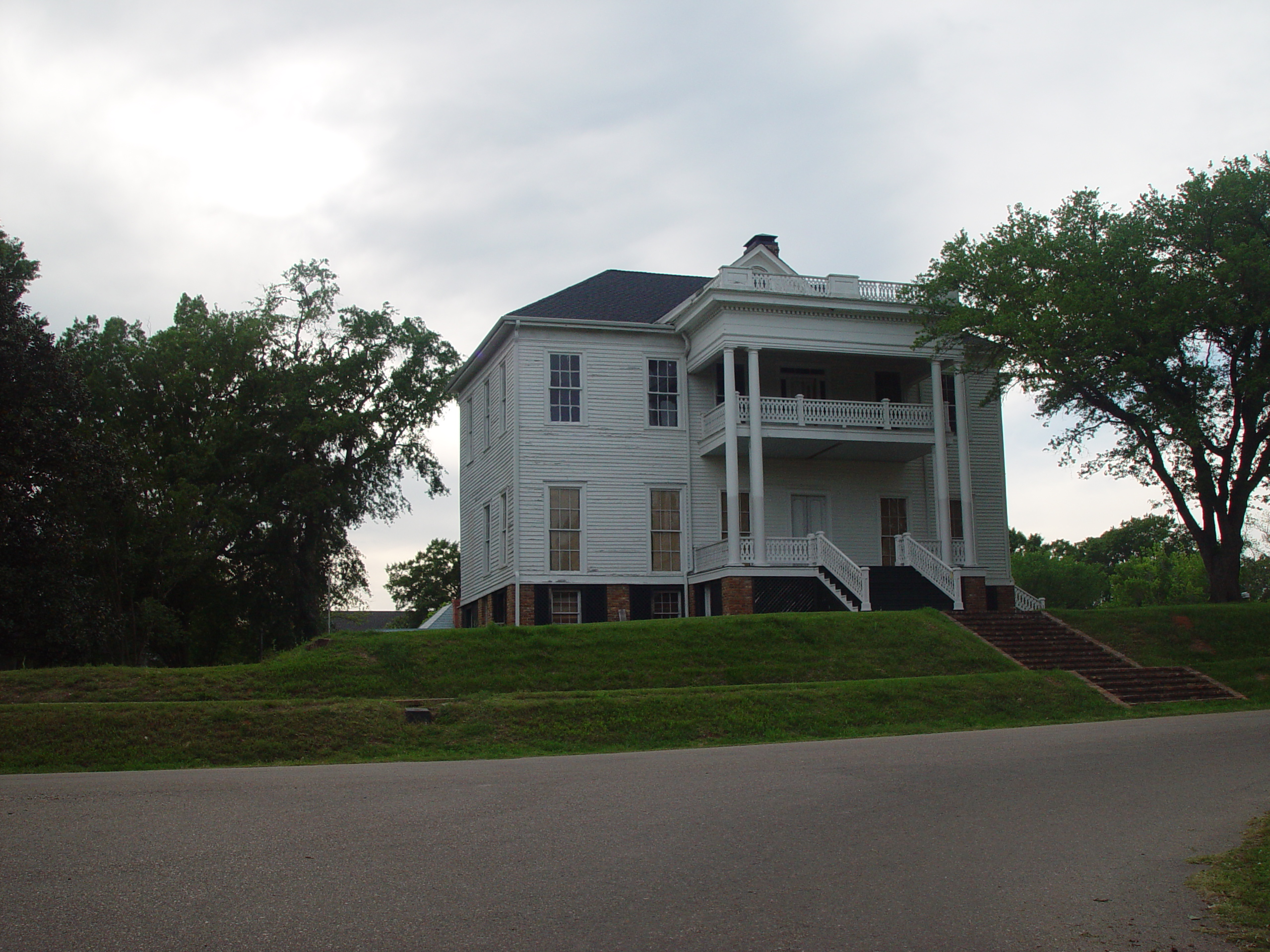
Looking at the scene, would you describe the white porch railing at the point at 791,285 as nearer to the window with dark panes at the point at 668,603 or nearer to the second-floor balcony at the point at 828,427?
the second-floor balcony at the point at 828,427

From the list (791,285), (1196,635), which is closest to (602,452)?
(791,285)

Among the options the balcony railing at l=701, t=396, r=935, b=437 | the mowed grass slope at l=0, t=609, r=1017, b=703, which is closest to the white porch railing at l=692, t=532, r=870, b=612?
the mowed grass slope at l=0, t=609, r=1017, b=703

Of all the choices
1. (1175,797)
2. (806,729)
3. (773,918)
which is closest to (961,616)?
(806,729)

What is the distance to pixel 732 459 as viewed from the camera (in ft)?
93.8

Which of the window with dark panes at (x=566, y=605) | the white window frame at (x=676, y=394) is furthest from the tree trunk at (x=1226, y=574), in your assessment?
the window with dark panes at (x=566, y=605)

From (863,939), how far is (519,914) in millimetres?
1743

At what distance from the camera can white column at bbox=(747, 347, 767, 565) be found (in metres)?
28.2

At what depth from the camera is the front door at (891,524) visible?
32250 millimetres

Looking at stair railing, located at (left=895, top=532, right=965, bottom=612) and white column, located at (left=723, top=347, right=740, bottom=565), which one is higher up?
white column, located at (left=723, top=347, right=740, bottom=565)

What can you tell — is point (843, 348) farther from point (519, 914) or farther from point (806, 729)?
point (519, 914)

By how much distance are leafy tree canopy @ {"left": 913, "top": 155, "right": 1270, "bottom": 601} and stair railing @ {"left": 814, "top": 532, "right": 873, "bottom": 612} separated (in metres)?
6.11

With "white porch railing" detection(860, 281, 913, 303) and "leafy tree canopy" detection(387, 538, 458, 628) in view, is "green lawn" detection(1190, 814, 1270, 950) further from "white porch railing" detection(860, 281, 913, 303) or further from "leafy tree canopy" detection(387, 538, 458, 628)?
"leafy tree canopy" detection(387, 538, 458, 628)

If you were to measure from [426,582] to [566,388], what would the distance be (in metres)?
48.6

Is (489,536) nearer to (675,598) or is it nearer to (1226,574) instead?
(675,598)
